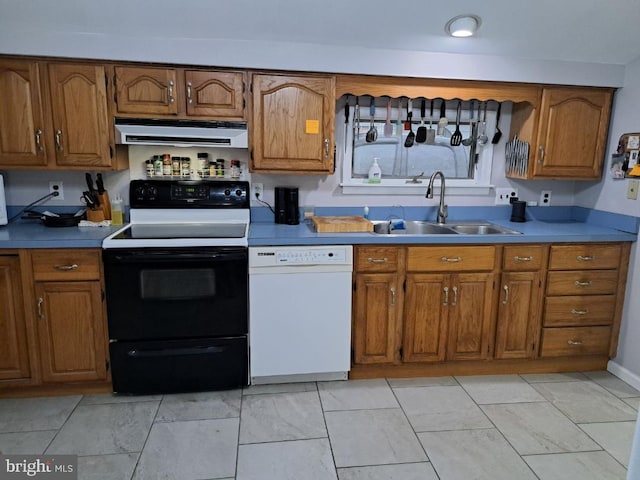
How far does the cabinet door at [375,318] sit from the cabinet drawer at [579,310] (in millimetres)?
1009

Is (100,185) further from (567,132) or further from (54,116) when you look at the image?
(567,132)

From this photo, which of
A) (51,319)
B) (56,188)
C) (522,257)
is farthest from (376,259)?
(56,188)

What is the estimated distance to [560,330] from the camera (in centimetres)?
279

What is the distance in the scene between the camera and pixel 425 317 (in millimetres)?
2664

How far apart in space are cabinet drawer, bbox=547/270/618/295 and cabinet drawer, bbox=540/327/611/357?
0.82 feet

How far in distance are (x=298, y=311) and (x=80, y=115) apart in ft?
5.59

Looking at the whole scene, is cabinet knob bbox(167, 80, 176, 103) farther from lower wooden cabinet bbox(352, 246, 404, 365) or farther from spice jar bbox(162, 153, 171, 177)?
lower wooden cabinet bbox(352, 246, 404, 365)

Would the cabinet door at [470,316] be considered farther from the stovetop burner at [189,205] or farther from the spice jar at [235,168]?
the spice jar at [235,168]

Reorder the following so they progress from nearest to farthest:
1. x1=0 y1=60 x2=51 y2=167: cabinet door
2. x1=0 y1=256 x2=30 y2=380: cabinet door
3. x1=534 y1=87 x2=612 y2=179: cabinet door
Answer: x1=0 y1=256 x2=30 y2=380: cabinet door < x1=0 y1=60 x2=51 y2=167: cabinet door < x1=534 y1=87 x2=612 y2=179: cabinet door

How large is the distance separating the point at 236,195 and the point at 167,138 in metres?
0.56

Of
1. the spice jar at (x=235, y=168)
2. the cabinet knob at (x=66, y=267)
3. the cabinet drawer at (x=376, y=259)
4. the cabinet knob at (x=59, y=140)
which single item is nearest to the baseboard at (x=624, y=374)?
the cabinet drawer at (x=376, y=259)

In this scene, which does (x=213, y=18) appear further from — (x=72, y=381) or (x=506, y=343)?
(x=506, y=343)

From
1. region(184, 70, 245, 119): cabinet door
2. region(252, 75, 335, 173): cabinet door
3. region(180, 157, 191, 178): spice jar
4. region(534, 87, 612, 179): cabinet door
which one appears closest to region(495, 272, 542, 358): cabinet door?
region(534, 87, 612, 179): cabinet door

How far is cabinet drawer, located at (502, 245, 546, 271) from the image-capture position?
265 cm
